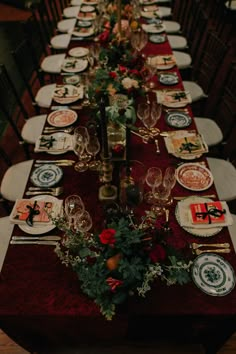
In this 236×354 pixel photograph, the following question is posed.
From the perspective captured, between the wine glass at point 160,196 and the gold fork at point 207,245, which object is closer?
the gold fork at point 207,245

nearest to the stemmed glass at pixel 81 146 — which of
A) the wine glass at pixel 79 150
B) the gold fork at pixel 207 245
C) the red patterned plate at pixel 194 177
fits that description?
the wine glass at pixel 79 150

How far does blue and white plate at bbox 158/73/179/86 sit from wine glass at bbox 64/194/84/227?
4.66 ft

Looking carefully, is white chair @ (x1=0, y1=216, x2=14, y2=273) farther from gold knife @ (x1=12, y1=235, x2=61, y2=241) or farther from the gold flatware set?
the gold flatware set

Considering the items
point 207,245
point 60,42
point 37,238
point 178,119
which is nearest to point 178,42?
point 60,42

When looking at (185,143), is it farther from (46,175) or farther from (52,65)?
(52,65)

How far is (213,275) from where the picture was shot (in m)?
1.43

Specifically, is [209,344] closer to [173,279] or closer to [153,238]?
[173,279]

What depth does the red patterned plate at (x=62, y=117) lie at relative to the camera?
86.7 inches

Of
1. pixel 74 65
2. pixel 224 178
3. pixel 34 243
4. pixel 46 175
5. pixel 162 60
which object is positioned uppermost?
pixel 74 65

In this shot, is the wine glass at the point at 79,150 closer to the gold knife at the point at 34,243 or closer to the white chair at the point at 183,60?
the gold knife at the point at 34,243

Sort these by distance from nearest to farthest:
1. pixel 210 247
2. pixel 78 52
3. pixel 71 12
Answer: pixel 210 247 < pixel 78 52 < pixel 71 12

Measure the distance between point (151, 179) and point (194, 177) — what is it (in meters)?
0.28

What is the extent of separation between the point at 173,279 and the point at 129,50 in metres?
1.94

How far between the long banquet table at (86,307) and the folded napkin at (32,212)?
0.07 metres
